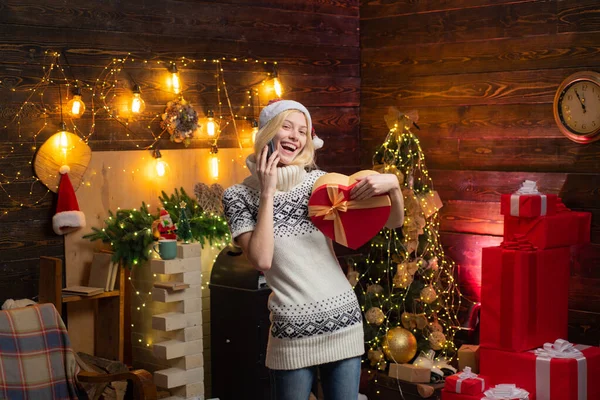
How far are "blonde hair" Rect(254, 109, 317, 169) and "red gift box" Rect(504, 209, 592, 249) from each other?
7.70 ft

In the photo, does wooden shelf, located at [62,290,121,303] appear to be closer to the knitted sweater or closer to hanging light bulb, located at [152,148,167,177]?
hanging light bulb, located at [152,148,167,177]

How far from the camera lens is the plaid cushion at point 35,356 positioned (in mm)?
3641

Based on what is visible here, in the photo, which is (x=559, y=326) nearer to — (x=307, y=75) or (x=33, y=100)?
(x=307, y=75)

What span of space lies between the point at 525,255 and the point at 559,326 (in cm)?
50

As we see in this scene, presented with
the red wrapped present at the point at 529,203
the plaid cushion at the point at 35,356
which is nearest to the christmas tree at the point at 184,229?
the plaid cushion at the point at 35,356

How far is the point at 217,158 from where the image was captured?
17.6 ft

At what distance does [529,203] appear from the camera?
4551 mm

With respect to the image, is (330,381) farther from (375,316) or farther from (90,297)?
(375,316)

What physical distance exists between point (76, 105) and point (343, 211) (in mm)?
2585

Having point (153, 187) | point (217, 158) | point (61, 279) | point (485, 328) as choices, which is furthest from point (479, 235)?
point (61, 279)

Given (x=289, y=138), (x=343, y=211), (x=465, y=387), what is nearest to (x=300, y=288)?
(x=343, y=211)

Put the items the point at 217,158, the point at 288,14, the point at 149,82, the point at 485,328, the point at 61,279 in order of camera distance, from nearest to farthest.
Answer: the point at 61,279
the point at 485,328
the point at 149,82
the point at 217,158
the point at 288,14

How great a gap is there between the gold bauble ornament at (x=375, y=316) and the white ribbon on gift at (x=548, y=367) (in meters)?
0.97

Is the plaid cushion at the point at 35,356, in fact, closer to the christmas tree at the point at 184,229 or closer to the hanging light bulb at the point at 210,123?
the christmas tree at the point at 184,229
